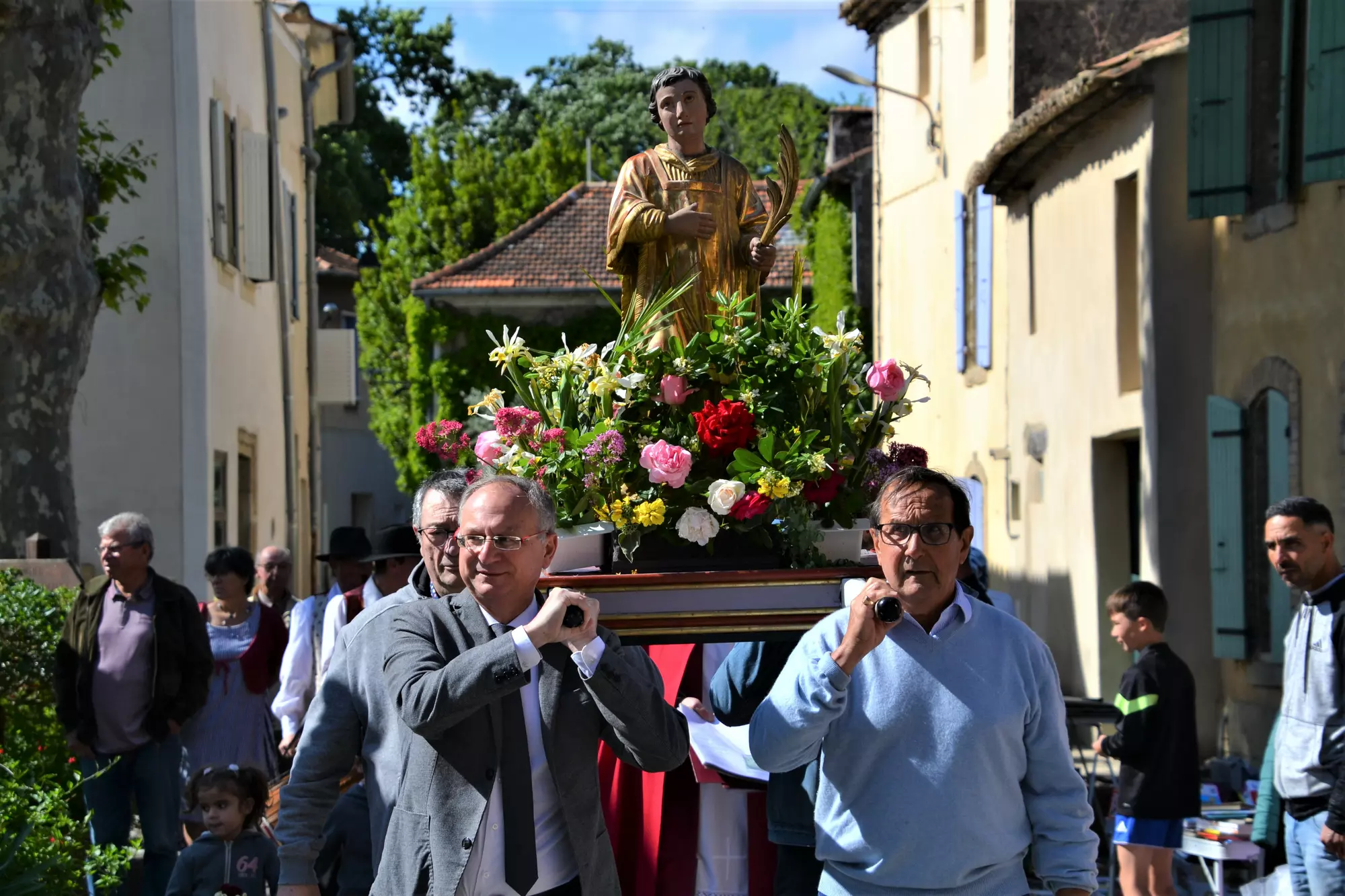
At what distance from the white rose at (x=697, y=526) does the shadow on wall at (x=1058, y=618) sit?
1175 centimetres

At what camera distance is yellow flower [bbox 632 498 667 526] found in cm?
505

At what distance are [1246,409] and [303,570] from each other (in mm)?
15316

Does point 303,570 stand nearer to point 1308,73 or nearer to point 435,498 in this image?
point 1308,73

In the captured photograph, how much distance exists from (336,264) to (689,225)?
1399 inches

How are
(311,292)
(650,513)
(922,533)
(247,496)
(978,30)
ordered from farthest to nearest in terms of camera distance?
(311,292), (247,496), (978,30), (650,513), (922,533)

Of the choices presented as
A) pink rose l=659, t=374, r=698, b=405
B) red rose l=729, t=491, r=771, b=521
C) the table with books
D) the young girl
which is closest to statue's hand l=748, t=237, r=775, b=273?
pink rose l=659, t=374, r=698, b=405

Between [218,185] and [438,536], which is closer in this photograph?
[438,536]

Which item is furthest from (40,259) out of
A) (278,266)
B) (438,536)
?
(278,266)

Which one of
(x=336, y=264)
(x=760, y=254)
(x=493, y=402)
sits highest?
(x=336, y=264)

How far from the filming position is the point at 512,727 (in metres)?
4.04

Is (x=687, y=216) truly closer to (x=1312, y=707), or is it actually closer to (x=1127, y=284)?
(x=1312, y=707)

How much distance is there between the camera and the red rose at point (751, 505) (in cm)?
511

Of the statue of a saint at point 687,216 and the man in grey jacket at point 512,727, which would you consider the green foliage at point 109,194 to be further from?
the man in grey jacket at point 512,727

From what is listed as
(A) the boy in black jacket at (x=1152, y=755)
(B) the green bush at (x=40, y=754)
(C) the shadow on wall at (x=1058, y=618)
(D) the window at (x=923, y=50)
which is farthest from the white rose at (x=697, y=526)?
(D) the window at (x=923, y=50)
